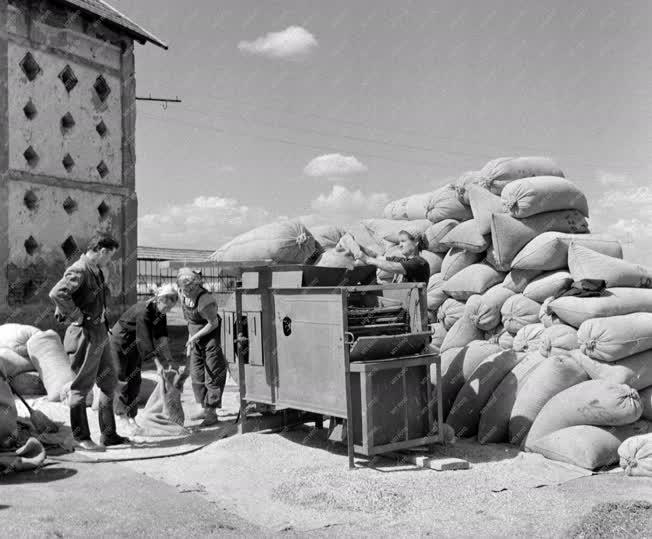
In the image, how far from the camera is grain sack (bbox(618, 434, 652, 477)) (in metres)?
4.75

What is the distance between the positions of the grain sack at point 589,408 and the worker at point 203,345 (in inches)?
112

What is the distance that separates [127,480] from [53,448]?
1.17 metres

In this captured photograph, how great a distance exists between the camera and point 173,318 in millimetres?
18734

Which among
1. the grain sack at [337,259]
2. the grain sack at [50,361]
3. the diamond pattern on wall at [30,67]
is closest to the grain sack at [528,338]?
the grain sack at [337,259]

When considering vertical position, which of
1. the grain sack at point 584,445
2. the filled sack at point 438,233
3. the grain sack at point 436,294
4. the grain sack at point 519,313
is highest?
the filled sack at point 438,233

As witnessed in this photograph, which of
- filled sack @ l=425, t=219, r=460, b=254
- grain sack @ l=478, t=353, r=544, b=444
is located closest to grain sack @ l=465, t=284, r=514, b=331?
filled sack @ l=425, t=219, r=460, b=254

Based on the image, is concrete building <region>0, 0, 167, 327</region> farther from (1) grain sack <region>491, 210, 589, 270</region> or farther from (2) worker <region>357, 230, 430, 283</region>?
(1) grain sack <region>491, 210, 589, 270</region>

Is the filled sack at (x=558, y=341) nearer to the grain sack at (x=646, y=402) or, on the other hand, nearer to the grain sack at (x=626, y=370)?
the grain sack at (x=626, y=370)

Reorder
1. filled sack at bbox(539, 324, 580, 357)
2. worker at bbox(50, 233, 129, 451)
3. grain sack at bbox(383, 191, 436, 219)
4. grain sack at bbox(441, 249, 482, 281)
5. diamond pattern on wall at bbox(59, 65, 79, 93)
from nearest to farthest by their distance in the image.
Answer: worker at bbox(50, 233, 129, 451) < filled sack at bbox(539, 324, 580, 357) < grain sack at bbox(441, 249, 482, 281) < grain sack at bbox(383, 191, 436, 219) < diamond pattern on wall at bbox(59, 65, 79, 93)

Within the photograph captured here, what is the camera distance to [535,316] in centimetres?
703

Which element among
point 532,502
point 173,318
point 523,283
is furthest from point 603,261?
point 173,318

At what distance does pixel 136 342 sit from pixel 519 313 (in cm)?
369

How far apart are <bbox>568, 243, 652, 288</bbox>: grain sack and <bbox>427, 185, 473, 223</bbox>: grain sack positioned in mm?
1694

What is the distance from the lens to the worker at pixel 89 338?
18.1 feet
